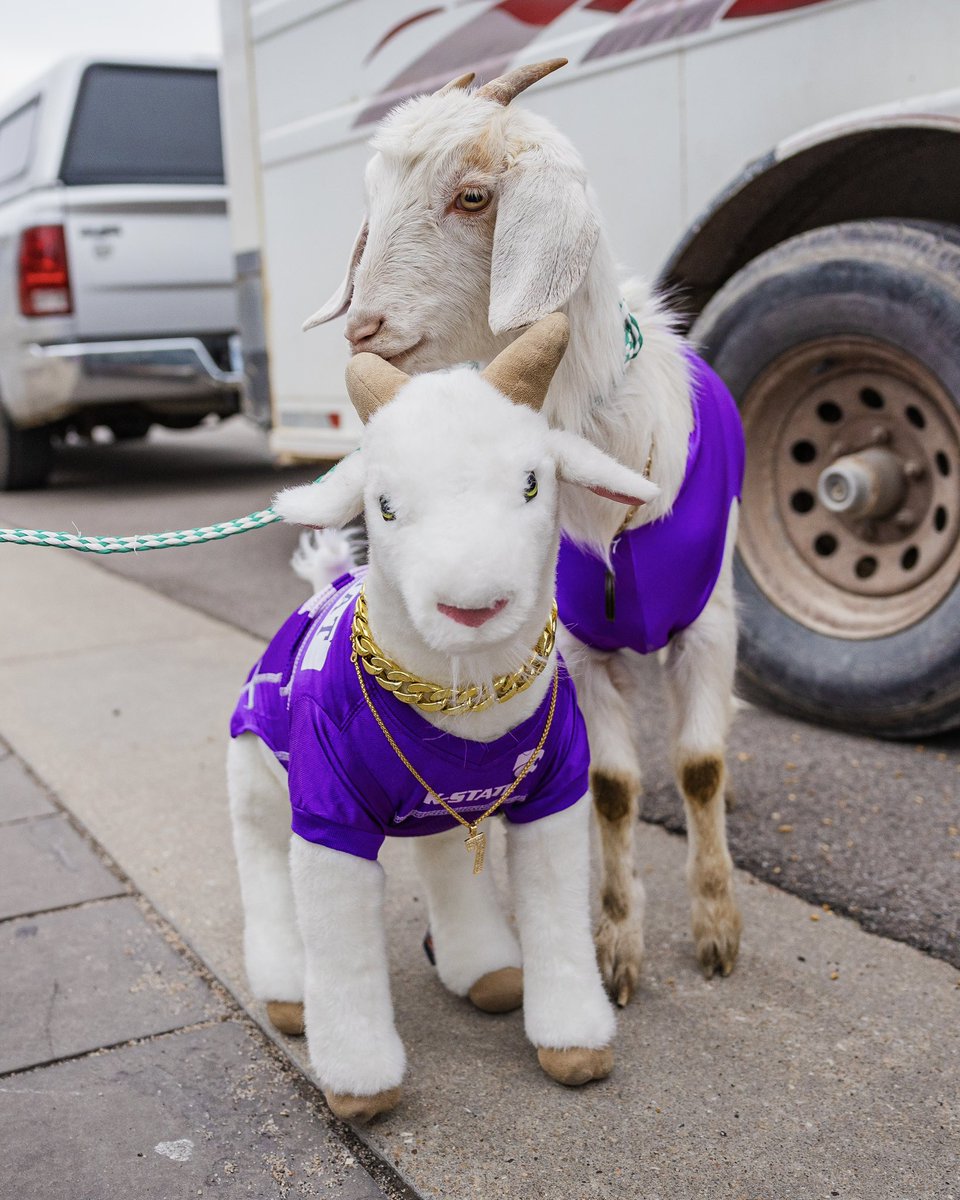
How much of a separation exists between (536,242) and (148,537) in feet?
2.71

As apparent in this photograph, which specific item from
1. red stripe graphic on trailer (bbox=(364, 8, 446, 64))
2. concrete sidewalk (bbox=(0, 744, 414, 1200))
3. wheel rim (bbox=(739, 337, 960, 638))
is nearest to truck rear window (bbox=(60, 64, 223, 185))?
red stripe graphic on trailer (bbox=(364, 8, 446, 64))

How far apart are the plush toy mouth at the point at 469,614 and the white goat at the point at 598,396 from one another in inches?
21.9

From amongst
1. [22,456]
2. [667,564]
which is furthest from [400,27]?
[22,456]

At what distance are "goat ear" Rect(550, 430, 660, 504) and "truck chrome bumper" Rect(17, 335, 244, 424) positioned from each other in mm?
6494

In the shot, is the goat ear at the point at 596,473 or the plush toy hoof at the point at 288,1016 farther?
the plush toy hoof at the point at 288,1016

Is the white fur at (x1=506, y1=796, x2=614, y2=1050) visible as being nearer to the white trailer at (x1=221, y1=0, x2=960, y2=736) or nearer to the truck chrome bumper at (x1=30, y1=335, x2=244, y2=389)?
the white trailer at (x1=221, y1=0, x2=960, y2=736)

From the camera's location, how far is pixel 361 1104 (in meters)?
1.99

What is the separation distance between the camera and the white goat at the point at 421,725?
170 centimetres

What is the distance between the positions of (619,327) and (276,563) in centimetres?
472

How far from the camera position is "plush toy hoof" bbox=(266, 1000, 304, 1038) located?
2285 mm

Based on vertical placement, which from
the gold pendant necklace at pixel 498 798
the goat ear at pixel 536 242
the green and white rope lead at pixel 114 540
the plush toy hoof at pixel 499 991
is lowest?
the plush toy hoof at pixel 499 991

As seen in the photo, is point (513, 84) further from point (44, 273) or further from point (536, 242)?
point (44, 273)

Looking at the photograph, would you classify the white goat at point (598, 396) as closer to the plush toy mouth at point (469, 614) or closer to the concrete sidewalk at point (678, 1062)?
the concrete sidewalk at point (678, 1062)

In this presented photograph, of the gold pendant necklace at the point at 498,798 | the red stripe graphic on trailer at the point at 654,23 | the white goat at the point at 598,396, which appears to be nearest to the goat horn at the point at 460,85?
the white goat at the point at 598,396
